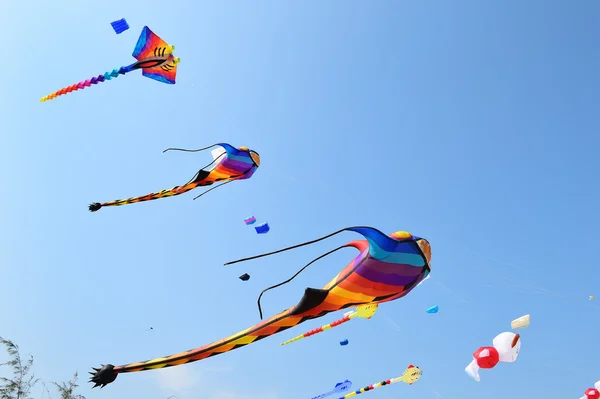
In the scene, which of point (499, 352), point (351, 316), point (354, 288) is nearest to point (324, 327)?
point (351, 316)

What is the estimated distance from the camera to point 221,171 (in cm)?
1209

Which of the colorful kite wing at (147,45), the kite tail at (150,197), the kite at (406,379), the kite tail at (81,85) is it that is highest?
the colorful kite wing at (147,45)

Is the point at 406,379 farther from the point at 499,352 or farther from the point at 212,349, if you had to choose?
the point at 212,349

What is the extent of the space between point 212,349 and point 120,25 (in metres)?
9.00

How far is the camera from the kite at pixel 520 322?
10539 millimetres

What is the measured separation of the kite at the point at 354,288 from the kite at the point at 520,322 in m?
6.17

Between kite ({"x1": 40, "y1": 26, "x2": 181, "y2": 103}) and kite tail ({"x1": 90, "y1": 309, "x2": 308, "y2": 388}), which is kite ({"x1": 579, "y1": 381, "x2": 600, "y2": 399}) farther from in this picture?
kite ({"x1": 40, "y1": 26, "x2": 181, "y2": 103})

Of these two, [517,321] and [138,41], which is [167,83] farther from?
[517,321]

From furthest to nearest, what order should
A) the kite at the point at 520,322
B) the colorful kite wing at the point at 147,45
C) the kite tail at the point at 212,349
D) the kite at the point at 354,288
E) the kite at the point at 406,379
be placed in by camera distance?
the kite at the point at 406,379 → the colorful kite wing at the point at 147,45 → the kite at the point at 520,322 → the kite at the point at 354,288 → the kite tail at the point at 212,349

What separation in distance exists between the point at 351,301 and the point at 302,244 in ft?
3.95

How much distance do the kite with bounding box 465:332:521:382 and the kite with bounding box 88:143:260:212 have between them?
771cm

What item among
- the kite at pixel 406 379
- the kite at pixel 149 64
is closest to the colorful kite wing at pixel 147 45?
the kite at pixel 149 64

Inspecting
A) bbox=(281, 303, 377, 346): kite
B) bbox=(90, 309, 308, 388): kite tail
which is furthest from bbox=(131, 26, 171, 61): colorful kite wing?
bbox=(90, 309, 308, 388): kite tail

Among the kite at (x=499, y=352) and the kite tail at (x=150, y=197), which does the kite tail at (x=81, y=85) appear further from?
the kite at (x=499, y=352)
